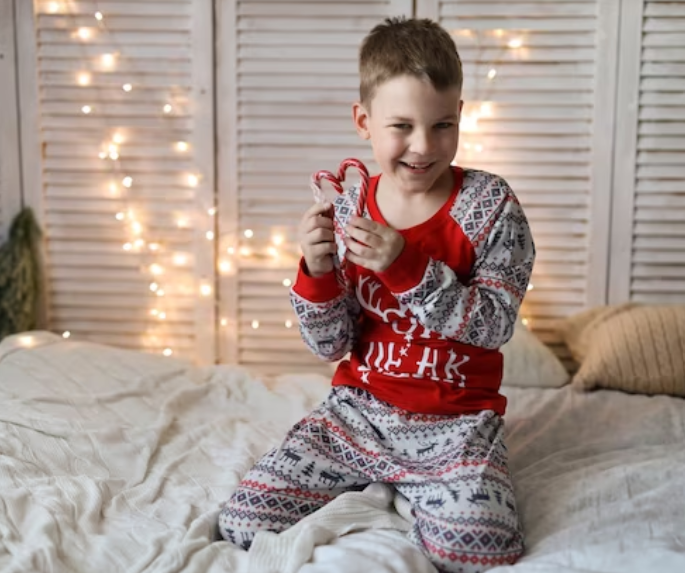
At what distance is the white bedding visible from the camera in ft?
4.21

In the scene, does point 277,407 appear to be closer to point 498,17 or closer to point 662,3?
point 498,17

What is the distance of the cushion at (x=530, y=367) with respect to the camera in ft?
7.14

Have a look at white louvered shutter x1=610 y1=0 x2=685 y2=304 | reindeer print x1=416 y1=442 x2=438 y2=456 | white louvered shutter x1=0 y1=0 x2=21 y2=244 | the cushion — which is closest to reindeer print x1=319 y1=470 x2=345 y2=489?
reindeer print x1=416 y1=442 x2=438 y2=456

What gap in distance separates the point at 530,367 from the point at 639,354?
0.25 metres

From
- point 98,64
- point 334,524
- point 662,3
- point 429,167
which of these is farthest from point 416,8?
point 334,524

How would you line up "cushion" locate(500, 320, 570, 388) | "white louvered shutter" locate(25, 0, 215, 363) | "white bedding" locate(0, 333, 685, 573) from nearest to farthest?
"white bedding" locate(0, 333, 685, 573)
"cushion" locate(500, 320, 570, 388)
"white louvered shutter" locate(25, 0, 215, 363)

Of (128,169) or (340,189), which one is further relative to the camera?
(128,169)

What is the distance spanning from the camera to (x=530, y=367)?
219cm

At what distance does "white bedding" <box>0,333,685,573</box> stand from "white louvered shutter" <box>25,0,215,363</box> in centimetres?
29

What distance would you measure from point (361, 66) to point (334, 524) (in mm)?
738

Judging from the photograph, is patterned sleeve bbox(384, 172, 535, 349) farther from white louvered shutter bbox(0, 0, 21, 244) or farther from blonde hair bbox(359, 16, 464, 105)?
white louvered shutter bbox(0, 0, 21, 244)

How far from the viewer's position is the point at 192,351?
2.54m

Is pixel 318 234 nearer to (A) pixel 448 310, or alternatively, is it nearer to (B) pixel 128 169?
(A) pixel 448 310

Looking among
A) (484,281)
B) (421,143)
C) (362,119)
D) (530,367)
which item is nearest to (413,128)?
(421,143)
